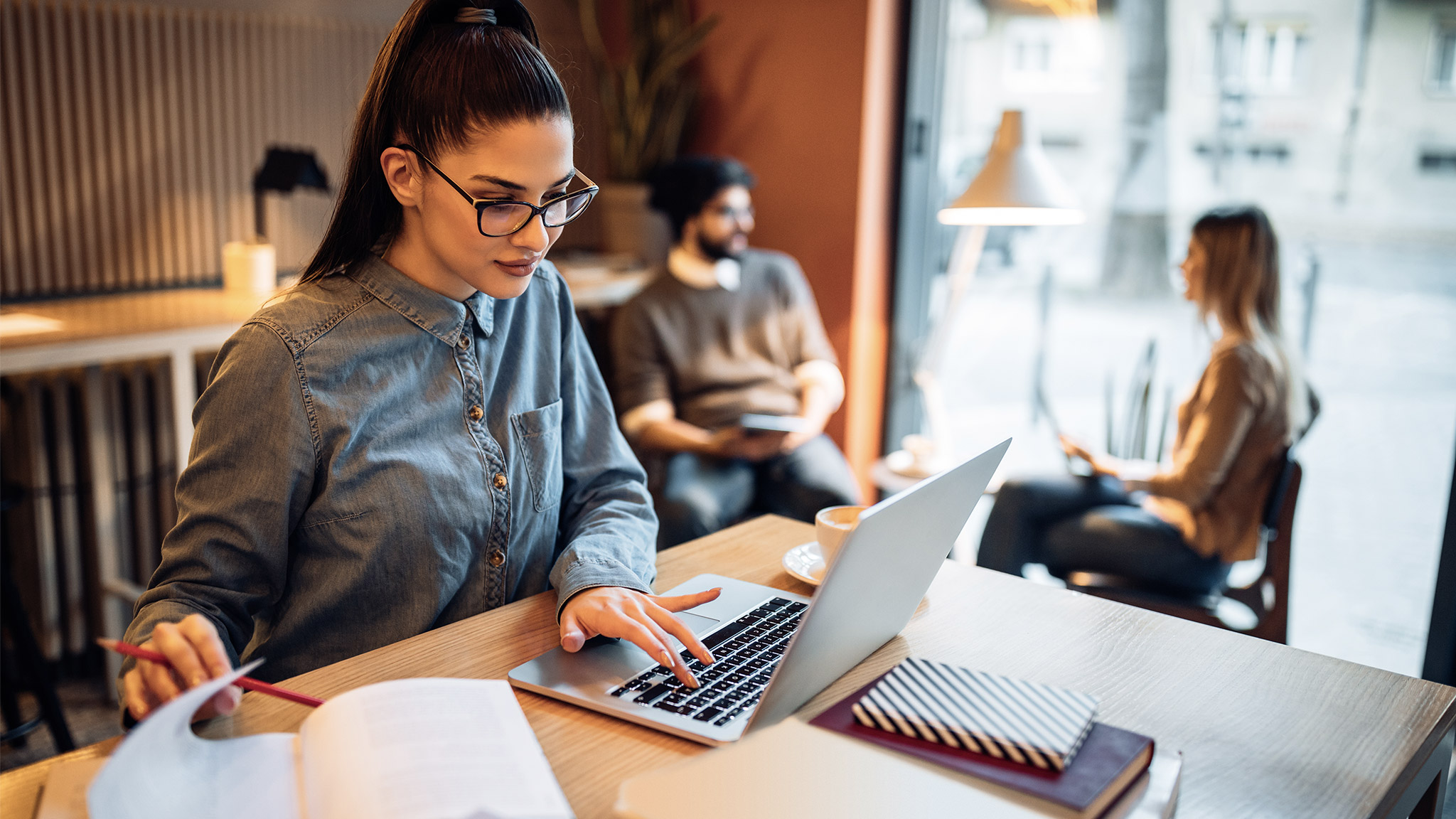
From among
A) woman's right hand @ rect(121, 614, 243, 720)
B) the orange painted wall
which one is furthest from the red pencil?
the orange painted wall

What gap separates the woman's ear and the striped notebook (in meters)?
0.69

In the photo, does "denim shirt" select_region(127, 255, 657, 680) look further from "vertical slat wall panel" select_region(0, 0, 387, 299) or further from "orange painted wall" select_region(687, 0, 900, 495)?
"orange painted wall" select_region(687, 0, 900, 495)

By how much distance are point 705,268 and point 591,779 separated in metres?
2.22

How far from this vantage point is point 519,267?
113 cm

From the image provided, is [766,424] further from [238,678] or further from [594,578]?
[238,678]

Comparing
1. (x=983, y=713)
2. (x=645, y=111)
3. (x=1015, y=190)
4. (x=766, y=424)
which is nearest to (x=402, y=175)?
(x=983, y=713)

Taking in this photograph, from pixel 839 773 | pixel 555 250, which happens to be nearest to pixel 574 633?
pixel 839 773

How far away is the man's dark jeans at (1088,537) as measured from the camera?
7.45 feet

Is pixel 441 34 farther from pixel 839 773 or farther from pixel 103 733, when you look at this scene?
pixel 103 733

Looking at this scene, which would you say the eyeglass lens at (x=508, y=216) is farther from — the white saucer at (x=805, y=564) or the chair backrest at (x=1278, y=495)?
the chair backrest at (x=1278, y=495)

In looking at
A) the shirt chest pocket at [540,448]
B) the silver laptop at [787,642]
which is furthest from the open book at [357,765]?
the shirt chest pocket at [540,448]

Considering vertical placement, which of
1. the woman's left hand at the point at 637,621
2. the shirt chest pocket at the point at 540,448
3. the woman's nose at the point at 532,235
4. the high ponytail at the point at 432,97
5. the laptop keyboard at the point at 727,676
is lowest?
the laptop keyboard at the point at 727,676

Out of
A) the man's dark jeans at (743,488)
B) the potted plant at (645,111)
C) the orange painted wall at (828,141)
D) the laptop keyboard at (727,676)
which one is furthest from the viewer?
the potted plant at (645,111)

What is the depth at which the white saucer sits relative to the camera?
46.7 inches
